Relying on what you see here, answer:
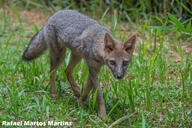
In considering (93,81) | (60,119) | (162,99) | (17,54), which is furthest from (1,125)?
(17,54)

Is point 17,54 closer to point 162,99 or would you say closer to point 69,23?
point 69,23

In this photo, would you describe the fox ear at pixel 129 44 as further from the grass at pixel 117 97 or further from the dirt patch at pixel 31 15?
the dirt patch at pixel 31 15

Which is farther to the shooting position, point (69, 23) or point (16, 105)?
point (69, 23)

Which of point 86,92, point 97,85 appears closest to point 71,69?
point 86,92

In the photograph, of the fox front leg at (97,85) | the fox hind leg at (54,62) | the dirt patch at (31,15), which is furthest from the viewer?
the dirt patch at (31,15)

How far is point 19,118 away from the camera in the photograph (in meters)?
3.97

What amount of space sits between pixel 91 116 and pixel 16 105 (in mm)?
1164

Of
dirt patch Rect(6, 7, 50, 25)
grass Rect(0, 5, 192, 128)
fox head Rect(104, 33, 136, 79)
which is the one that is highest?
dirt patch Rect(6, 7, 50, 25)

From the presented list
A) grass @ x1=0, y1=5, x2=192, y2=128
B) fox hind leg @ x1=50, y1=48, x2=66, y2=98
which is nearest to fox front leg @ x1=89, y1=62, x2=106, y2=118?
grass @ x1=0, y1=5, x2=192, y2=128

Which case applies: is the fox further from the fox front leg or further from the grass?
the grass

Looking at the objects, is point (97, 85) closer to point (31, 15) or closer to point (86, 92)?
point (86, 92)

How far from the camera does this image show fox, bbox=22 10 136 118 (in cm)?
406

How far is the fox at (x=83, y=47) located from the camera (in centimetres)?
406

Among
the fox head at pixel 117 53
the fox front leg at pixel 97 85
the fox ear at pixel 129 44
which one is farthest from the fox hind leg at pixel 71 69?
the fox ear at pixel 129 44
